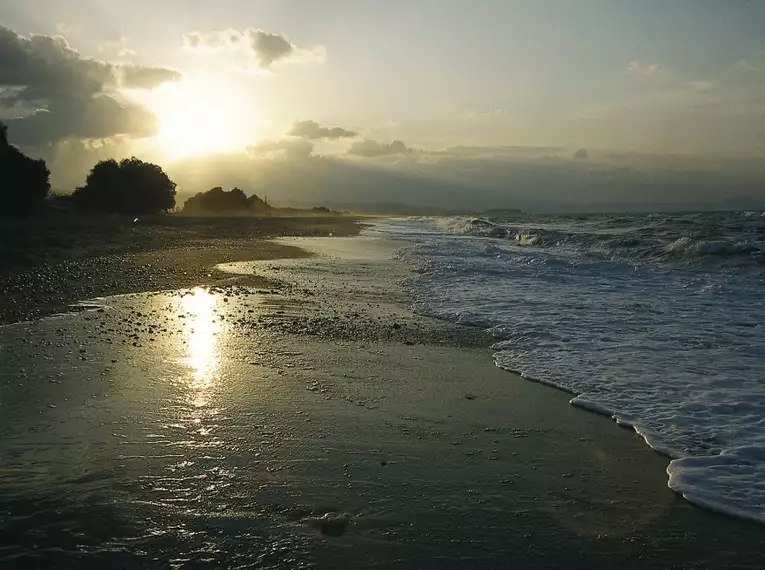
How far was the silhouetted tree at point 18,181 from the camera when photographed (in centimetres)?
3147

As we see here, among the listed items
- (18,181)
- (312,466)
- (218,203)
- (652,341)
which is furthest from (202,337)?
(218,203)

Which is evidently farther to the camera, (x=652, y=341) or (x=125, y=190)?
(x=125, y=190)

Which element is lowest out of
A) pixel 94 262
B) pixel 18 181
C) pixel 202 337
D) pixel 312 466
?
pixel 312 466

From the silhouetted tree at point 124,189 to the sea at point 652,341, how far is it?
117 feet

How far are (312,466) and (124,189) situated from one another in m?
49.6

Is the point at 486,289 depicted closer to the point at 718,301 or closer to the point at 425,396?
the point at 718,301

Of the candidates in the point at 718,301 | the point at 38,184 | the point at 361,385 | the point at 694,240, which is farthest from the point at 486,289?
the point at 38,184

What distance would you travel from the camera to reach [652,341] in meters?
9.72

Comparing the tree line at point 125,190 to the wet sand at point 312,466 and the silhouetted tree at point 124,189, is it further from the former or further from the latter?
the wet sand at point 312,466

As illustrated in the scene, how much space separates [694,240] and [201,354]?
962 inches

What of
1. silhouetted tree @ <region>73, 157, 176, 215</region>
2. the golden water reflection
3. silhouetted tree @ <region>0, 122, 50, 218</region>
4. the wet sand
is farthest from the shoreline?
silhouetted tree @ <region>73, 157, 176, 215</region>

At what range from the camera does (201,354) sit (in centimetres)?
800

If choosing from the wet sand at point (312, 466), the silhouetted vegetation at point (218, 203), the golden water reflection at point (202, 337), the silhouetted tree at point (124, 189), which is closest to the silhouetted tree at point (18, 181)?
the silhouetted tree at point (124, 189)

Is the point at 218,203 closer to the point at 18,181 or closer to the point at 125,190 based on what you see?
the point at 125,190
